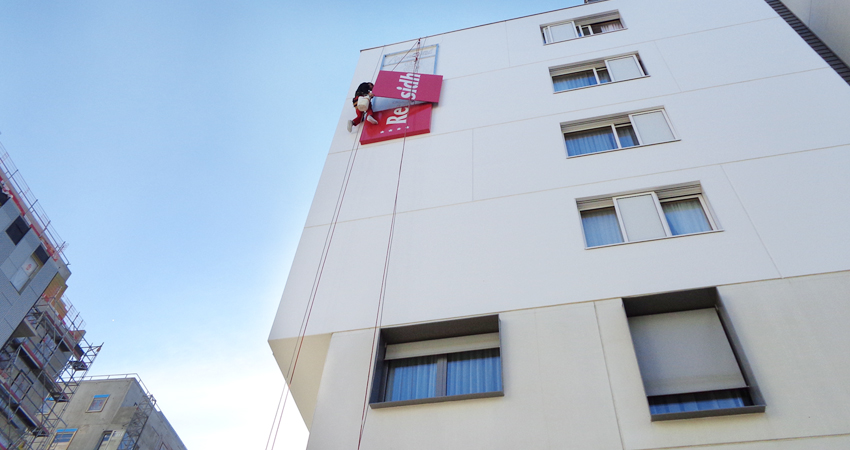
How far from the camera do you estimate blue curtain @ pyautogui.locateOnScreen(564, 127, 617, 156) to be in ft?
34.3

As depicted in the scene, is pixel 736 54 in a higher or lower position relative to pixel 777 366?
higher

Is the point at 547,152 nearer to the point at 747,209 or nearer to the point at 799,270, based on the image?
the point at 747,209

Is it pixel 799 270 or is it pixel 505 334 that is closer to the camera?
pixel 799 270

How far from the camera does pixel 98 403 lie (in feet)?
135

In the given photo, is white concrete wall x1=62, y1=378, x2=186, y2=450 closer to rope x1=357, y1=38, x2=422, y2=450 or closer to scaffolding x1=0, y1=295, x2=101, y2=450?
scaffolding x1=0, y1=295, x2=101, y2=450

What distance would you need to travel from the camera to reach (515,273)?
27.0 feet

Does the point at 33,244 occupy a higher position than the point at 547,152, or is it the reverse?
the point at 33,244

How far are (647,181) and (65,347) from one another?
41.5 meters

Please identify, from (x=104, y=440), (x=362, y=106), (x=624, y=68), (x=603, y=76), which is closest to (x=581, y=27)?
(x=603, y=76)

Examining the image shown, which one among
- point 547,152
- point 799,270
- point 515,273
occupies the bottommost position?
point 799,270

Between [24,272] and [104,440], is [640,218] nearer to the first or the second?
[24,272]

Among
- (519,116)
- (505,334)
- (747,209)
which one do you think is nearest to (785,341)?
(747,209)

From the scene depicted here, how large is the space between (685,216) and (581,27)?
790 centimetres

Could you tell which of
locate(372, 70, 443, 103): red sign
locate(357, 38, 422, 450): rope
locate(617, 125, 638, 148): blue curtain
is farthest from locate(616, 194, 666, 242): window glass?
locate(372, 70, 443, 103): red sign
